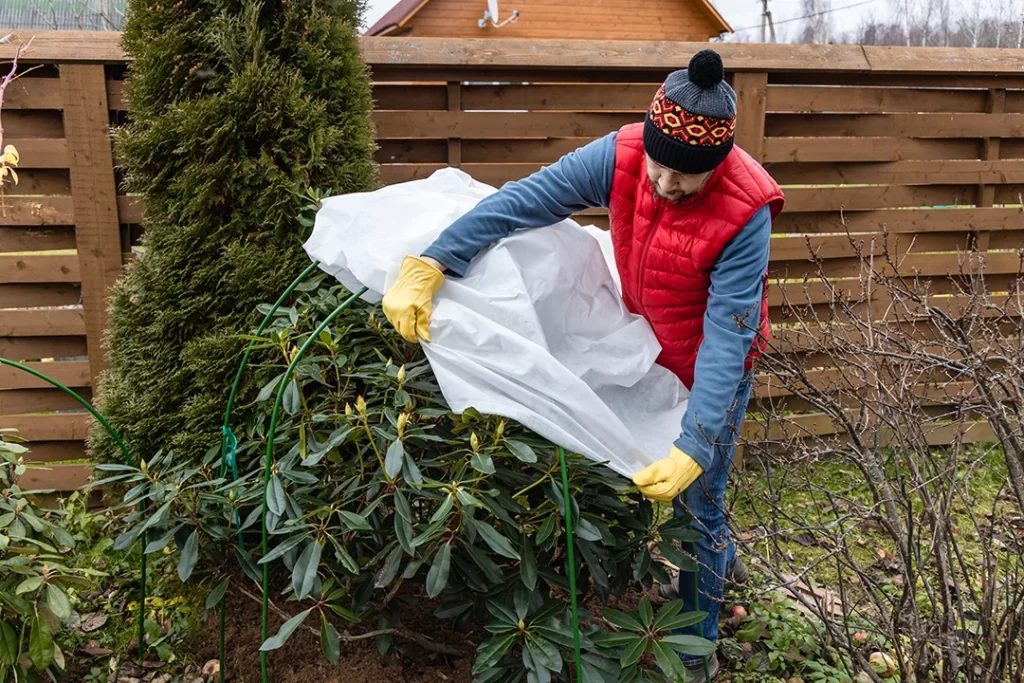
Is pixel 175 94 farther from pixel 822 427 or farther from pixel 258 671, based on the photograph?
pixel 822 427

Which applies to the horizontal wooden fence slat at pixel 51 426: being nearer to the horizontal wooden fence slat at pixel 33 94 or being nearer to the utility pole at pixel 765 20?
the horizontal wooden fence slat at pixel 33 94

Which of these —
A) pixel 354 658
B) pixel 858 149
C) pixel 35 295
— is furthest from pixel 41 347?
pixel 858 149

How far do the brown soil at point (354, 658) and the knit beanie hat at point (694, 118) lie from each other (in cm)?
152

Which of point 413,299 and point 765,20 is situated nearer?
point 413,299

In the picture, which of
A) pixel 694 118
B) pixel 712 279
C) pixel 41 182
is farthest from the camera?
pixel 41 182

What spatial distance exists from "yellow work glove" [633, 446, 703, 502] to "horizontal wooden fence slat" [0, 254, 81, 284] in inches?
98.5

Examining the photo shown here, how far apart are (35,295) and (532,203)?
2271 millimetres

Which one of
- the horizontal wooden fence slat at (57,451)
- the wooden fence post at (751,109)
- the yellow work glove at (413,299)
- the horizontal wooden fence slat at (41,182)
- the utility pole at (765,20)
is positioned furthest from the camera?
the utility pole at (765,20)

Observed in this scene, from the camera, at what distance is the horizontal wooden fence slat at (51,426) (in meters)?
3.25

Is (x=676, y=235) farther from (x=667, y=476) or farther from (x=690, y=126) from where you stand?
(x=667, y=476)

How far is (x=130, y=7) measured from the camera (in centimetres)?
262

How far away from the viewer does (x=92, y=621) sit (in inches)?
104

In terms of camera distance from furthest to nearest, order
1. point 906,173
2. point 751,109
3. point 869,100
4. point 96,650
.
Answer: point 906,173
point 869,100
point 751,109
point 96,650

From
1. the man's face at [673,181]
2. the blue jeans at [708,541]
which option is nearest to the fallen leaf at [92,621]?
the blue jeans at [708,541]
